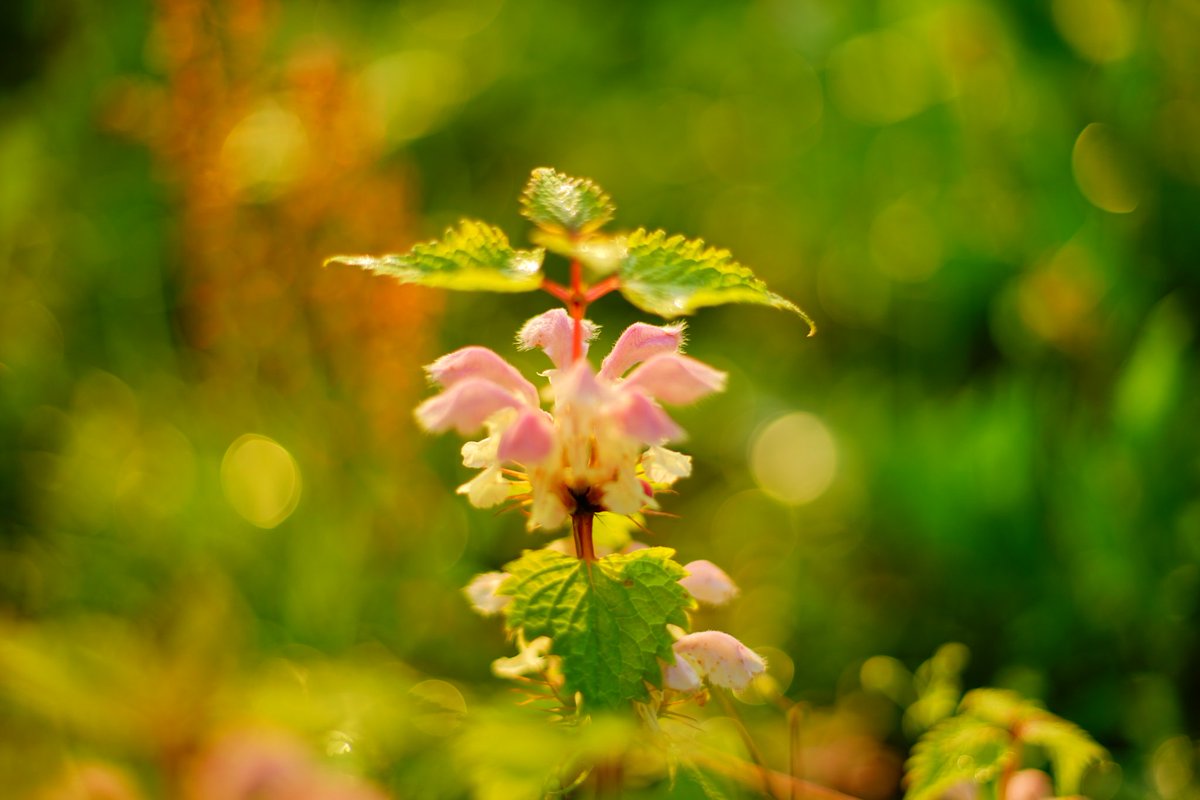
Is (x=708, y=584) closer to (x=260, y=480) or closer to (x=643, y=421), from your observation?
(x=643, y=421)

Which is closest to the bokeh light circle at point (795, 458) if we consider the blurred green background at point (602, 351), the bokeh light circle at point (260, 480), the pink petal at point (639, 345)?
the blurred green background at point (602, 351)

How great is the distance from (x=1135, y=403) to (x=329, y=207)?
951mm

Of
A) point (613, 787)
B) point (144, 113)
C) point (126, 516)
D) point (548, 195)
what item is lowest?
point (613, 787)

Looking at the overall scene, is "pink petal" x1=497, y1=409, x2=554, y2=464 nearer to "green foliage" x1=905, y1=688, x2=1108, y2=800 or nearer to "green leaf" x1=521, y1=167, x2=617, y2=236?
"green leaf" x1=521, y1=167, x2=617, y2=236

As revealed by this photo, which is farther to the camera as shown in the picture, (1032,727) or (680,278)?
(1032,727)

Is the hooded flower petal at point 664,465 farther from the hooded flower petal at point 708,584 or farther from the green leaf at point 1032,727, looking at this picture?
the green leaf at point 1032,727

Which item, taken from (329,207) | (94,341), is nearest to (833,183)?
(329,207)

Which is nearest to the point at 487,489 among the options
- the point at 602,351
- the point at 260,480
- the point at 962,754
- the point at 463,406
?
the point at 463,406

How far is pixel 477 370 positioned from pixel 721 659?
165 mm

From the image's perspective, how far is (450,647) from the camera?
1.15 metres

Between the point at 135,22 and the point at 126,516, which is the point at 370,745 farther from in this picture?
the point at 135,22

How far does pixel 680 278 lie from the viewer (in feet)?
1.38

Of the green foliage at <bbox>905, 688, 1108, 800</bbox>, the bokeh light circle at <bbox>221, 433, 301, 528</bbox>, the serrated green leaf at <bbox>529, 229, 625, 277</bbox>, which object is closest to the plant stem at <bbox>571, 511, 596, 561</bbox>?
the serrated green leaf at <bbox>529, 229, 625, 277</bbox>

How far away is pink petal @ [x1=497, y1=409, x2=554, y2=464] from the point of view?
0.40 m
